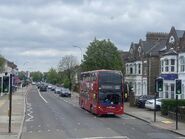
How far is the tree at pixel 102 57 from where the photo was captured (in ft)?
244

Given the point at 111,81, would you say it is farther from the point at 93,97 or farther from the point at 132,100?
the point at 132,100

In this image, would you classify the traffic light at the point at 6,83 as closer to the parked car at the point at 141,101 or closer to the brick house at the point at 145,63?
the parked car at the point at 141,101

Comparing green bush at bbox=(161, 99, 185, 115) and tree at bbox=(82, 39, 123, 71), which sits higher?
tree at bbox=(82, 39, 123, 71)

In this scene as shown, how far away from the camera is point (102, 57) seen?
246 ft

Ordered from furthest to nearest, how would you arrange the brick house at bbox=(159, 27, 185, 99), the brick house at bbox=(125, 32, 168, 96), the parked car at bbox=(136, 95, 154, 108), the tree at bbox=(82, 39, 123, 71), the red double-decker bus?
the tree at bbox=(82, 39, 123, 71), the brick house at bbox=(125, 32, 168, 96), the brick house at bbox=(159, 27, 185, 99), the parked car at bbox=(136, 95, 154, 108), the red double-decker bus

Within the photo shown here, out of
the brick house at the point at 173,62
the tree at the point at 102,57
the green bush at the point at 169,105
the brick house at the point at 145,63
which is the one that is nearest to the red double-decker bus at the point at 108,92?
the green bush at the point at 169,105

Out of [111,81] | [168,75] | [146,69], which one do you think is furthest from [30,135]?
[146,69]

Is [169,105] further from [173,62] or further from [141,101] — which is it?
[173,62]

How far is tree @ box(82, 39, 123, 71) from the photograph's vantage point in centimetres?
7450

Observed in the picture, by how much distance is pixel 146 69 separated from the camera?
244 ft

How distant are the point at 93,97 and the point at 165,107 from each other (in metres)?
6.23

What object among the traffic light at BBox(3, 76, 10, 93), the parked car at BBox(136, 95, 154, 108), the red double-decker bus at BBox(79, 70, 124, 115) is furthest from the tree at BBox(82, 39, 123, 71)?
the traffic light at BBox(3, 76, 10, 93)

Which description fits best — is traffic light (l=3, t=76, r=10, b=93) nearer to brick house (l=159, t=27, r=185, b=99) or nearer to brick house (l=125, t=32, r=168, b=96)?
brick house (l=159, t=27, r=185, b=99)

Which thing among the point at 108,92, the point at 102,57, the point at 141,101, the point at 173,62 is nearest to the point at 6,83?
the point at 108,92
